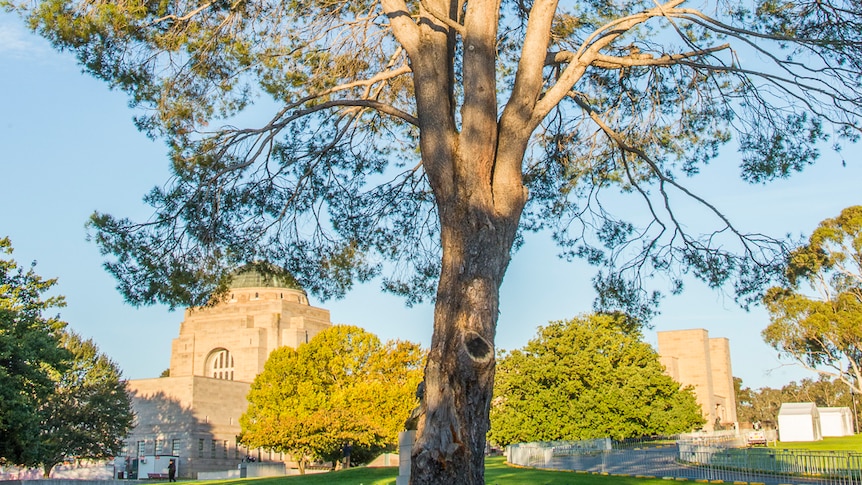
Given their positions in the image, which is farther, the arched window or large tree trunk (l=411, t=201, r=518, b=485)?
the arched window

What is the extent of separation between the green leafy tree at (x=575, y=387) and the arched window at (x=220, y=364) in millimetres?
34607

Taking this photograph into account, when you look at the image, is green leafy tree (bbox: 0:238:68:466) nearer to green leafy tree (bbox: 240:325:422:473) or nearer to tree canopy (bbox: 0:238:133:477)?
tree canopy (bbox: 0:238:133:477)

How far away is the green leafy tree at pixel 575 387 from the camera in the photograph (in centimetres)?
3391

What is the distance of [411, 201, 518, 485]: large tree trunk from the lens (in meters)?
5.88

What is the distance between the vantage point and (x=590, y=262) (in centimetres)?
1146

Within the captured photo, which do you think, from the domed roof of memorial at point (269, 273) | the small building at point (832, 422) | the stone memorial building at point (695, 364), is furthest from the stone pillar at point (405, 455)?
the stone memorial building at point (695, 364)

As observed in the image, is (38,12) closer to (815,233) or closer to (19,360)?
(19,360)

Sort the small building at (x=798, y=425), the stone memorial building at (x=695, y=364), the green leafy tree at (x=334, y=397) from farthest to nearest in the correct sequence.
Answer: the stone memorial building at (x=695, y=364)
the small building at (x=798, y=425)
the green leafy tree at (x=334, y=397)

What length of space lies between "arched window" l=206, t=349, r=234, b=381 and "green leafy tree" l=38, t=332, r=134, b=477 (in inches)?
950

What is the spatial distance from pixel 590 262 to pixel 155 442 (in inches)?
1787

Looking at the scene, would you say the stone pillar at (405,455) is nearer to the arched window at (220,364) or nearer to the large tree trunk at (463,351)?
the large tree trunk at (463,351)

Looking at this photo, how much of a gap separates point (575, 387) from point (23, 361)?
2050 centimetres

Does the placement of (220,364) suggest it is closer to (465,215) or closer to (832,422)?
(832,422)

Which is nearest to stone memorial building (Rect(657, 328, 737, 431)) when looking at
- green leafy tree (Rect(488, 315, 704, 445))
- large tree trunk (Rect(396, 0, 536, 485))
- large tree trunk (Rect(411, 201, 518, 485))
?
green leafy tree (Rect(488, 315, 704, 445))
